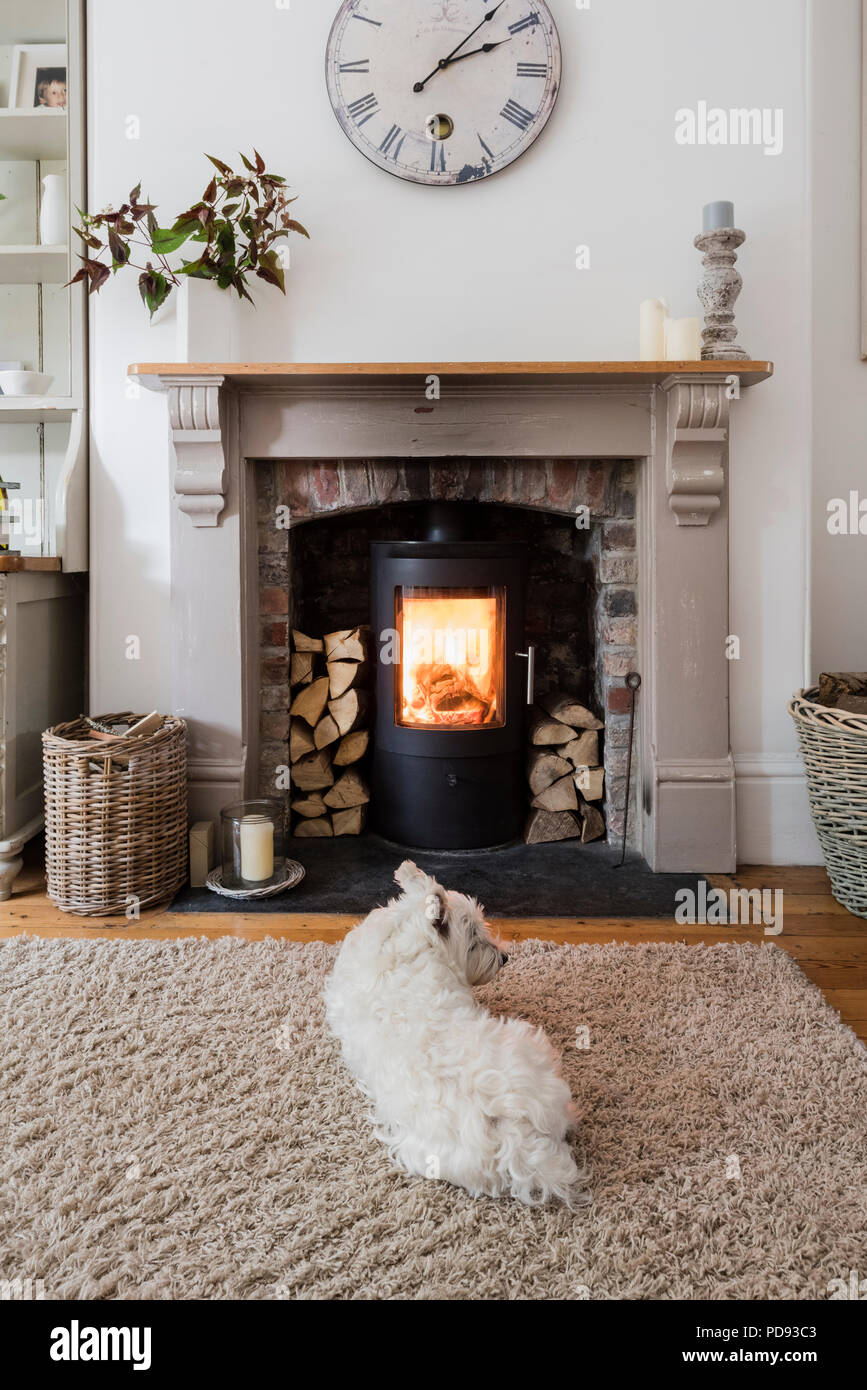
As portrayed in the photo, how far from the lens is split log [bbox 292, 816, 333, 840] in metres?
3.00

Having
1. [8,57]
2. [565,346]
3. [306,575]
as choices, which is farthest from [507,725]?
[8,57]

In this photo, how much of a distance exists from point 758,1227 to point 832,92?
111 inches

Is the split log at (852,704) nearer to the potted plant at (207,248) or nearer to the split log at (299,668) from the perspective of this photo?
the split log at (299,668)

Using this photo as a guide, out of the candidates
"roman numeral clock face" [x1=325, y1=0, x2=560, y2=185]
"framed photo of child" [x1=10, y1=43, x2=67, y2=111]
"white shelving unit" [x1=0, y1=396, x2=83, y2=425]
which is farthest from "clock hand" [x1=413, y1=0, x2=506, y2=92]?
"white shelving unit" [x1=0, y1=396, x2=83, y2=425]

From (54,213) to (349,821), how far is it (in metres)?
1.95

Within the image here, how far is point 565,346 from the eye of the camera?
267 cm

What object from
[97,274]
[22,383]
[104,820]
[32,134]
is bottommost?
[104,820]

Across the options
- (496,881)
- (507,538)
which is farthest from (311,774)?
(507,538)

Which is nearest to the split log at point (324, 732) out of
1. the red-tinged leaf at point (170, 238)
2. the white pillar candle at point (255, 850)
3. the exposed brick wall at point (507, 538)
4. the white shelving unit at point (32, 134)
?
the exposed brick wall at point (507, 538)

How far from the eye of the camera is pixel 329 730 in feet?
9.68

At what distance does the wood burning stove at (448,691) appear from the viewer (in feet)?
9.13

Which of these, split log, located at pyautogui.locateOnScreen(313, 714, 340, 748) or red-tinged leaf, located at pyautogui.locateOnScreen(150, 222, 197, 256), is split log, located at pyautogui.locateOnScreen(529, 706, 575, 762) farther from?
red-tinged leaf, located at pyautogui.locateOnScreen(150, 222, 197, 256)

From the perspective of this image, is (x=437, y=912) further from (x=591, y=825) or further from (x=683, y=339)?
(x=683, y=339)

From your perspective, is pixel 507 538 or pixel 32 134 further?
pixel 507 538
